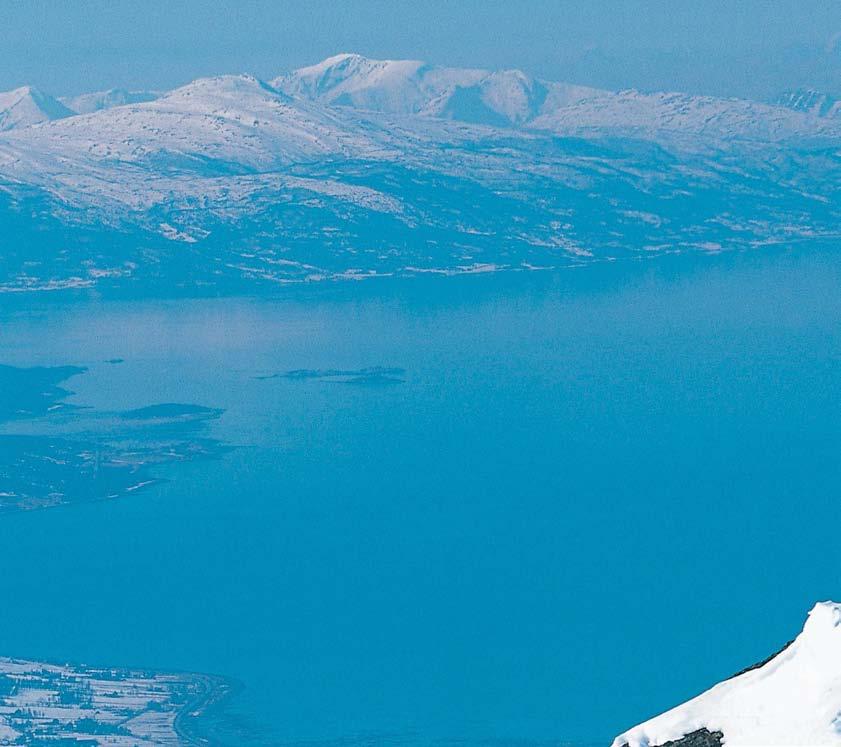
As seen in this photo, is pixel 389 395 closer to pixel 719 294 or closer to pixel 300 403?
pixel 300 403

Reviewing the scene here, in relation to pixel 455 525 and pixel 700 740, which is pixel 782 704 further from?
pixel 455 525

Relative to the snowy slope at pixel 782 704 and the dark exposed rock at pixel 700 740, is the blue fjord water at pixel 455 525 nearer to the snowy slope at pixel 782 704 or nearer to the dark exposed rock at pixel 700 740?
the snowy slope at pixel 782 704

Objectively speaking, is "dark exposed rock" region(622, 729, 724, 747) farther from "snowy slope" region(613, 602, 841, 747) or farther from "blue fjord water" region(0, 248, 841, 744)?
"blue fjord water" region(0, 248, 841, 744)

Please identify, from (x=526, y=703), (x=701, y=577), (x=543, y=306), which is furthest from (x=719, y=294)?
(x=526, y=703)

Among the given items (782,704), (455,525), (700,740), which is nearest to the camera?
(782,704)

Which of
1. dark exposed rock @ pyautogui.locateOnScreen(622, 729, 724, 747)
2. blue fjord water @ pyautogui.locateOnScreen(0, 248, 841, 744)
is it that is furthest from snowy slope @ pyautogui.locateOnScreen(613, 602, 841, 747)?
blue fjord water @ pyautogui.locateOnScreen(0, 248, 841, 744)

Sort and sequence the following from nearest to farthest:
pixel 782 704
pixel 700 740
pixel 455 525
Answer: pixel 782 704 → pixel 700 740 → pixel 455 525

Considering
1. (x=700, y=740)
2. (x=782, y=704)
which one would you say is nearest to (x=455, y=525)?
(x=700, y=740)

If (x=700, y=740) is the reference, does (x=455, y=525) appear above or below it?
above
